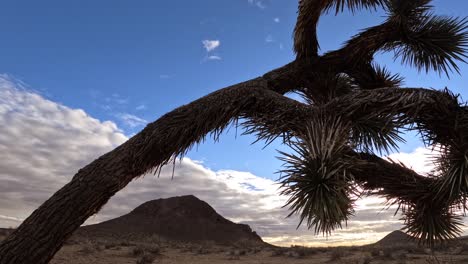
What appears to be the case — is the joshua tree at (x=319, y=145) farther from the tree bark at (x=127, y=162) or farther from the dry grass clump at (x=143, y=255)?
the dry grass clump at (x=143, y=255)

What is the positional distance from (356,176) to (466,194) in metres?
1.58

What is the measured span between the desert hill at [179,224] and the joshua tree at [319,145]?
4081 cm

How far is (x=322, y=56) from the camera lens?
8812 millimetres

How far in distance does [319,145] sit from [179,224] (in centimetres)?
4794

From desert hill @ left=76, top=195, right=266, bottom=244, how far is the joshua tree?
134 ft

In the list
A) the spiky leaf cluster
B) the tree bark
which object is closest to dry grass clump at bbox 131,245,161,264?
the tree bark

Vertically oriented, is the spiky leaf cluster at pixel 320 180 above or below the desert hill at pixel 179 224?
below

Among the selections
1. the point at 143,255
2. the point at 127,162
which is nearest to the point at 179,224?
the point at 143,255

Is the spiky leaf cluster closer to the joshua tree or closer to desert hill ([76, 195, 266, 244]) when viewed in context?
the joshua tree

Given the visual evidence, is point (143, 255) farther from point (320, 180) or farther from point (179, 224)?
point (179, 224)

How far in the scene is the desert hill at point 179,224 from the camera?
48875 millimetres

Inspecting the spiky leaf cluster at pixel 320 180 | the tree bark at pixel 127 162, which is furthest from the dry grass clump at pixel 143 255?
the spiky leaf cluster at pixel 320 180

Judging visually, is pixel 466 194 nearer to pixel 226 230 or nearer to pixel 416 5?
pixel 416 5

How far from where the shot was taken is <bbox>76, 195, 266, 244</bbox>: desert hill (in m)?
48.9
